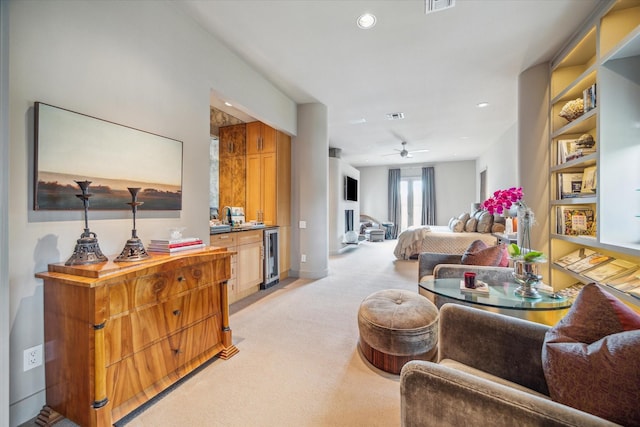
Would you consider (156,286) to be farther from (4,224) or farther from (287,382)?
(287,382)

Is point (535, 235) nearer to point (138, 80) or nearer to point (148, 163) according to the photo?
point (148, 163)

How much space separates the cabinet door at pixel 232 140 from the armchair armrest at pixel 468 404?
416 centimetres

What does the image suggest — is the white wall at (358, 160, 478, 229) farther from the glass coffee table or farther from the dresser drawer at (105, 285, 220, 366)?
the dresser drawer at (105, 285, 220, 366)

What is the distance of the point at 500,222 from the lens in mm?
5328

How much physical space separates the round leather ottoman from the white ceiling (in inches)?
98.7

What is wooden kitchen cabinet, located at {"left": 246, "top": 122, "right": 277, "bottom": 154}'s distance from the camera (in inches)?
165

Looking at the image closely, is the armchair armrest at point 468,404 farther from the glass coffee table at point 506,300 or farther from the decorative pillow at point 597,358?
the glass coffee table at point 506,300

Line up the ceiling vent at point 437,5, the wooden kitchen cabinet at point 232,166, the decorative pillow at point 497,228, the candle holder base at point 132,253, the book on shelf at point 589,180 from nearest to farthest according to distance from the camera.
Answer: the candle holder base at point 132,253 → the ceiling vent at point 437,5 → the book on shelf at point 589,180 → the wooden kitchen cabinet at point 232,166 → the decorative pillow at point 497,228

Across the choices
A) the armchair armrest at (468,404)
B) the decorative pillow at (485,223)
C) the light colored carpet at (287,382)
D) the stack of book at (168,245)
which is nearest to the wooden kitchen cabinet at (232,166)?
the light colored carpet at (287,382)

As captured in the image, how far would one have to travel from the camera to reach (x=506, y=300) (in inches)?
67.9

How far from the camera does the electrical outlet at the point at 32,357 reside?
1.45 metres

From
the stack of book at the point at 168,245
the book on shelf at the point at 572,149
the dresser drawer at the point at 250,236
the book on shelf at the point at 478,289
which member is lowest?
the book on shelf at the point at 478,289

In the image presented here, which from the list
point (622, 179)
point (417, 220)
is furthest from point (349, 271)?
point (417, 220)

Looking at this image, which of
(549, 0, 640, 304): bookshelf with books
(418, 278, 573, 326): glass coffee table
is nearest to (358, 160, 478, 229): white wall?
(549, 0, 640, 304): bookshelf with books
